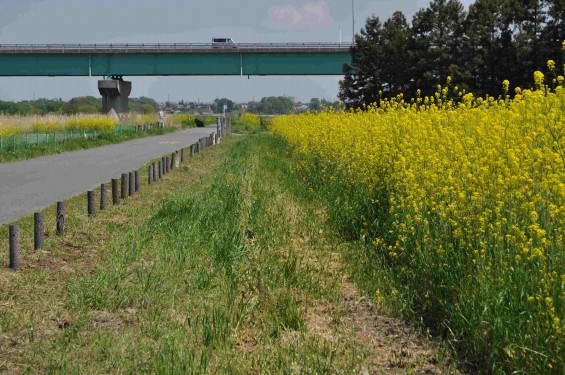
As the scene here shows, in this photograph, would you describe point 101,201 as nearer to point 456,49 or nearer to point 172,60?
point 456,49

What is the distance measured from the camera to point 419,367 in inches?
223

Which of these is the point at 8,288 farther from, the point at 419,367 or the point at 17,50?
the point at 17,50

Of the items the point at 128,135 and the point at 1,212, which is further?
the point at 128,135

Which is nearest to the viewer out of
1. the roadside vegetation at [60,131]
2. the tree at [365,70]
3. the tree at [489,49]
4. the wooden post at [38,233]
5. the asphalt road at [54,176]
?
the wooden post at [38,233]

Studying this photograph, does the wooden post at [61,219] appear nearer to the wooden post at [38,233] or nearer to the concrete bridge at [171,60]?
the wooden post at [38,233]

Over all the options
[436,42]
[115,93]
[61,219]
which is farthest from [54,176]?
[115,93]

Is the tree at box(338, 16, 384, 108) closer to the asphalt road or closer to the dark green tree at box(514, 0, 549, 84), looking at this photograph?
the dark green tree at box(514, 0, 549, 84)

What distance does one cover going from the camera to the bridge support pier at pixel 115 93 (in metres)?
72.3

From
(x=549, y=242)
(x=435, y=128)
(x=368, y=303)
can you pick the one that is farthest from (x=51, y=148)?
(x=549, y=242)

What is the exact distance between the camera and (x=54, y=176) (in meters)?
20.1

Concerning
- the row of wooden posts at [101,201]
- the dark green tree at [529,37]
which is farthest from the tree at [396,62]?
the row of wooden posts at [101,201]

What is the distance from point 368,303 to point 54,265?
335cm

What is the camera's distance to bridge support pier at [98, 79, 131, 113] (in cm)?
7231

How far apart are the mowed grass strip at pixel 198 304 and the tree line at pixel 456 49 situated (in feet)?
107
